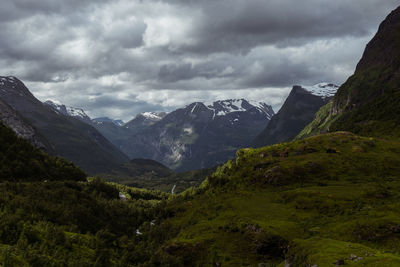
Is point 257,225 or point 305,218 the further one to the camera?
point 305,218

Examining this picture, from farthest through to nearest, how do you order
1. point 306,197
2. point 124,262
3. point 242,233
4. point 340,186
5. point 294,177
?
1. point 294,177
2. point 340,186
3. point 306,197
4. point 242,233
5. point 124,262

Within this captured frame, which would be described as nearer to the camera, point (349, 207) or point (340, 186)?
point (349, 207)

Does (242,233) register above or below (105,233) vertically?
below

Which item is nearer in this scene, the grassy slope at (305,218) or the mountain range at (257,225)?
the mountain range at (257,225)

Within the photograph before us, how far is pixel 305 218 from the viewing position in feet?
388

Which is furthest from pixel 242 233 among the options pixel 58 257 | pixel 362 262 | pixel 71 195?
pixel 71 195

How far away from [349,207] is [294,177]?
209 feet

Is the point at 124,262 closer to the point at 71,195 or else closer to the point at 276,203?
the point at 276,203

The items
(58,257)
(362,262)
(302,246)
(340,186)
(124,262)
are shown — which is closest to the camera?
(362,262)

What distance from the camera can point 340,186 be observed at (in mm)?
152625

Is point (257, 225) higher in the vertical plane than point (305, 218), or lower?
higher

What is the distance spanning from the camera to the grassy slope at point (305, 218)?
76.9 meters

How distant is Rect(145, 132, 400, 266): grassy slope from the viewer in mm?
76856

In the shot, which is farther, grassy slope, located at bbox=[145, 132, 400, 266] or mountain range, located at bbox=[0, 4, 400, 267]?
grassy slope, located at bbox=[145, 132, 400, 266]
